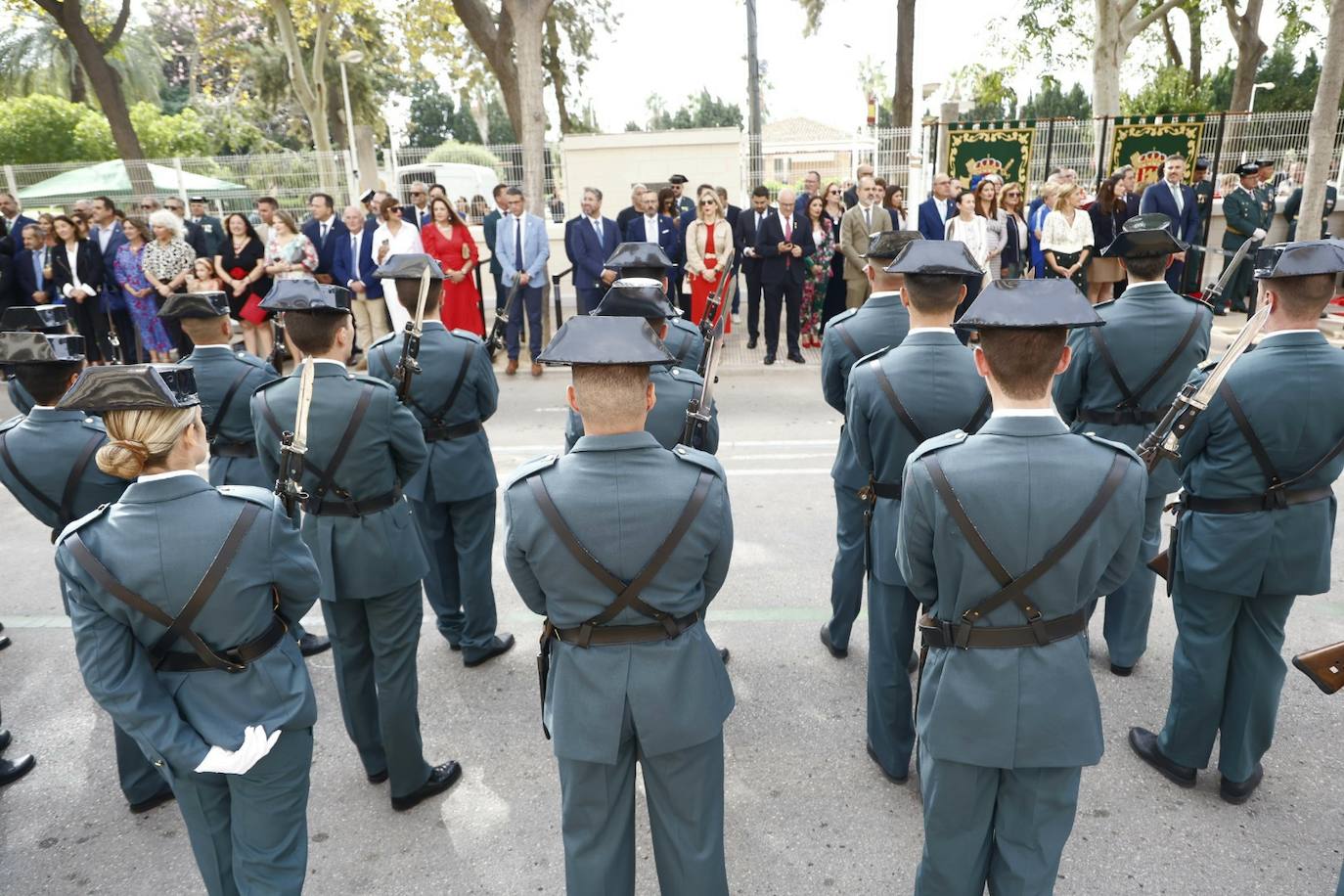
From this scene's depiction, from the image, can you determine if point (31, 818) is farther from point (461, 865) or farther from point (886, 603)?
point (886, 603)

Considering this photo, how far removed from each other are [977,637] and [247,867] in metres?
2.16

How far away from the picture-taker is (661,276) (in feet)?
18.5

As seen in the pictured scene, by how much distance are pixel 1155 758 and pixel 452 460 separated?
11.0 ft

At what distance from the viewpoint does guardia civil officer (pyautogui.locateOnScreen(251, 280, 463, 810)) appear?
3.40 metres

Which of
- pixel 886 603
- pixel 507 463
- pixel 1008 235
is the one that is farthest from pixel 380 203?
pixel 886 603

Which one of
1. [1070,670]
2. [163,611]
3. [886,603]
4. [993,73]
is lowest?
[886,603]

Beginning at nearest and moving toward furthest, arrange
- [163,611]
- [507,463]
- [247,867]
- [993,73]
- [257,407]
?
[163,611] < [247,867] < [257,407] < [507,463] < [993,73]

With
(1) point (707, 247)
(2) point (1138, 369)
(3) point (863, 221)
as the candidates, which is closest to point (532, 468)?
(2) point (1138, 369)

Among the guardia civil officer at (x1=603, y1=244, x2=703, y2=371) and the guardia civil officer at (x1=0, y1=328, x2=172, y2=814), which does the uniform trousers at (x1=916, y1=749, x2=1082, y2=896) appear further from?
the guardia civil officer at (x1=0, y1=328, x2=172, y2=814)

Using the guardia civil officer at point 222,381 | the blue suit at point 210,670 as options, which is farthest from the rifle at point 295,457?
the guardia civil officer at point 222,381

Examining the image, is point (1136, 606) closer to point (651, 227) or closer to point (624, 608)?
point (624, 608)

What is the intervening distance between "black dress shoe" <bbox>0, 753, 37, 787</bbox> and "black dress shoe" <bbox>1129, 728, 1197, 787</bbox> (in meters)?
4.74

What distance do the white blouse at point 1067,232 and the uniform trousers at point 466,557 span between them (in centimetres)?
862

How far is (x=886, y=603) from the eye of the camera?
355 centimetres
